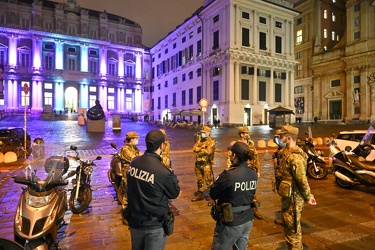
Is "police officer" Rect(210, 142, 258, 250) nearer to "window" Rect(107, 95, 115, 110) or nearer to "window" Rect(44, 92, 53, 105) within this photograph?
"window" Rect(44, 92, 53, 105)

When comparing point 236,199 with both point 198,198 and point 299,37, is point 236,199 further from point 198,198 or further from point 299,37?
point 299,37

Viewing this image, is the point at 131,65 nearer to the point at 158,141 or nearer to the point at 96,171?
the point at 96,171

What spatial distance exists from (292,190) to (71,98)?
196ft

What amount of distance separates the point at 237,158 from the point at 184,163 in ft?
26.9

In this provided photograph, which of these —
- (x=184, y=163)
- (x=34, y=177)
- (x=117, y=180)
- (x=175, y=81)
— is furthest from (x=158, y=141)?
(x=175, y=81)

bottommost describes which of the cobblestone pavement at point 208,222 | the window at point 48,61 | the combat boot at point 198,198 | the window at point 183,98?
the cobblestone pavement at point 208,222

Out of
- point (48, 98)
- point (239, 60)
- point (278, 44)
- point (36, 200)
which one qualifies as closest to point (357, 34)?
point (278, 44)

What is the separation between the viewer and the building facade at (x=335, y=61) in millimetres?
41156

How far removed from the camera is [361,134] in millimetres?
10820

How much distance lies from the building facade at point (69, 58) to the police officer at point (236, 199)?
2080 inches

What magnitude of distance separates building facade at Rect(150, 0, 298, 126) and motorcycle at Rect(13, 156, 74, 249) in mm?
34120

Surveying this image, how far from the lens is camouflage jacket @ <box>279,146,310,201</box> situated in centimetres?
356

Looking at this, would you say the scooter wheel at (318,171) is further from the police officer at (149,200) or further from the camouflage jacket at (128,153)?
the police officer at (149,200)

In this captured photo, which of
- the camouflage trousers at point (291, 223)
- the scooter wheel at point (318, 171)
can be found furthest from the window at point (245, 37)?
the camouflage trousers at point (291, 223)
